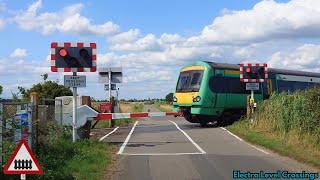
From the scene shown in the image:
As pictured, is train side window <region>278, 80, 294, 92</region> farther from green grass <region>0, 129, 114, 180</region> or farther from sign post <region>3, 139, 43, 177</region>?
sign post <region>3, 139, 43, 177</region>

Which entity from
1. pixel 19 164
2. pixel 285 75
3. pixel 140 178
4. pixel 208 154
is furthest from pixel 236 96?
pixel 19 164

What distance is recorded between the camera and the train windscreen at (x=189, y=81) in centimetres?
2470

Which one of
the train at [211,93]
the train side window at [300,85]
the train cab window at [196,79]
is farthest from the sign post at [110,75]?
the train side window at [300,85]

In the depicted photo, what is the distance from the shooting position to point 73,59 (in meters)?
15.1

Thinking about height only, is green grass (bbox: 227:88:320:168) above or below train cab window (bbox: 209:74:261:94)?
below

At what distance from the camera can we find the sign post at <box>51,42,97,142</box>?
49.4 feet

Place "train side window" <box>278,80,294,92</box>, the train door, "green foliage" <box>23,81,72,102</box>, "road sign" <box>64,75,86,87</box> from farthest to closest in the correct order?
"green foliage" <box>23,81,72,102</box>, "train side window" <box>278,80,294,92</box>, the train door, "road sign" <box>64,75,86,87</box>

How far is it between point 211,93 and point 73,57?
1111 centimetres

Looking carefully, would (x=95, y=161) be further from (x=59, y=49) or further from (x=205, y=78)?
(x=205, y=78)

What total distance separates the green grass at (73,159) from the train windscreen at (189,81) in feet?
34.1

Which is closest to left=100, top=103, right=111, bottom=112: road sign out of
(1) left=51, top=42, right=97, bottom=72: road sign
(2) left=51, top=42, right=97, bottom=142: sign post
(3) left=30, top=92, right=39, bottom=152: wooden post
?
(2) left=51, top=42, right=97, bottom=142: sign post

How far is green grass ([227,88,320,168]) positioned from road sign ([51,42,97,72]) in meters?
6.67

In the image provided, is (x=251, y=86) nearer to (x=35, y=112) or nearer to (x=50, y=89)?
(x=35, y=112)

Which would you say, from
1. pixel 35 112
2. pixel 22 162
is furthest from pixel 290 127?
pixel 22 162
